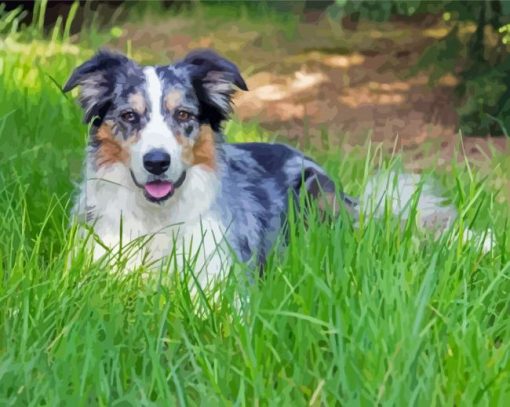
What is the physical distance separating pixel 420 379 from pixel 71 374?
3.11 feet

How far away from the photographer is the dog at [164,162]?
4.00m

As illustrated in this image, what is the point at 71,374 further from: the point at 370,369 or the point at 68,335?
the point at 370,369

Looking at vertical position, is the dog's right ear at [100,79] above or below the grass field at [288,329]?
above

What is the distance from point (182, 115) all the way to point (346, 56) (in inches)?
224

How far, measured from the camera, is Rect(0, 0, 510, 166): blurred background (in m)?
7.15

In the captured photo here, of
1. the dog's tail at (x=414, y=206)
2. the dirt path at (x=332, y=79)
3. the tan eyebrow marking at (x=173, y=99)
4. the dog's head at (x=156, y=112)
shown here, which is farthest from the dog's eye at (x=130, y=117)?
the dirt path at (x=332, y=79)

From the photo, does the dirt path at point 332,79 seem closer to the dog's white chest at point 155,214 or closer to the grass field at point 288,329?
the dog's white chest at point 155,214

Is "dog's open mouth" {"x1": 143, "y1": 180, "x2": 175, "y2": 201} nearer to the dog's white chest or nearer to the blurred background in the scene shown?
the dog's white chest

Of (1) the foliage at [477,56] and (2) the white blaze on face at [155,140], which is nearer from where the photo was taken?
(2) the white blaze on face at [155,140]

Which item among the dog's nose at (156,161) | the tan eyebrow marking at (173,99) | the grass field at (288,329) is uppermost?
the tan eyebrow marking at (173,99)

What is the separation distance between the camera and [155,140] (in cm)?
391

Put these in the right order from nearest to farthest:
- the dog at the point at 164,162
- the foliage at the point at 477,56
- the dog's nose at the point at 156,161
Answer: the dog's nose at the point at 156,161
the dog at the point at 164,162
the foliage at the point at 477,56

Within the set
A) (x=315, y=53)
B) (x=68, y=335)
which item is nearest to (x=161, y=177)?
(x=68, y=335)

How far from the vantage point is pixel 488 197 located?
4109 mm
